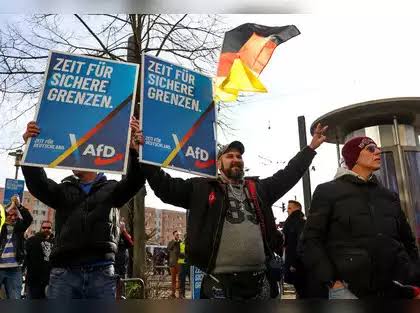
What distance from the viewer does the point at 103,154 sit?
300 cm

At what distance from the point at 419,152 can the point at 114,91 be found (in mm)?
4717

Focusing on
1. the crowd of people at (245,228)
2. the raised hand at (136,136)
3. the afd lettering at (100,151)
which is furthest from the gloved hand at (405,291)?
the afd lettering at (100,151)

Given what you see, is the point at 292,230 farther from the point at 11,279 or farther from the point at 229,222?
the point at 11,279

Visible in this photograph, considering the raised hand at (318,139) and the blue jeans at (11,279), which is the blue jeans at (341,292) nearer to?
the raised hand at (318,139)

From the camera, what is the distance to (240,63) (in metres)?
3.99

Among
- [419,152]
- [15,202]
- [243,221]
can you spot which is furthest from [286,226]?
[15,202]

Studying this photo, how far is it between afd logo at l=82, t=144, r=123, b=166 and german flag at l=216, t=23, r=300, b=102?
120 centimetres

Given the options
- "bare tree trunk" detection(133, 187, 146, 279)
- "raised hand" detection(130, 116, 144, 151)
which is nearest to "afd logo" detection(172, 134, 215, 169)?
"raised hand" detection(130, 116, 144, 151)

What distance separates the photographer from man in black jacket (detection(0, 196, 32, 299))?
20.0 feet

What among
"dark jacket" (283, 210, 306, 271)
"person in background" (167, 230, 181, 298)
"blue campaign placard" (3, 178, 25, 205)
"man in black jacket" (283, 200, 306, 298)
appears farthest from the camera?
"person in background" (167, 230, 181, 298)

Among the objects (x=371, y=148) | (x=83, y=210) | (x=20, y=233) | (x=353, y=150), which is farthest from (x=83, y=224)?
(x=20, y=233)

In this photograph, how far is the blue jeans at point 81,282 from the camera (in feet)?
8.91

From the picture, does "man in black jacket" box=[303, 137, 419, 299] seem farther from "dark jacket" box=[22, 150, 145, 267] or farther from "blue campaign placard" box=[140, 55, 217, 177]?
"dark jacket" box=[22, 150, 145, 267]

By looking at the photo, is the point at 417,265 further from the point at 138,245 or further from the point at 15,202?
the point at 138,245
